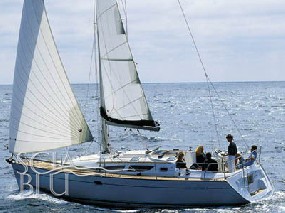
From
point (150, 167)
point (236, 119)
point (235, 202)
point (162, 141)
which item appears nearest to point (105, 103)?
point (150, 167)

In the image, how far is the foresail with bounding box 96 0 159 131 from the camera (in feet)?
95.8

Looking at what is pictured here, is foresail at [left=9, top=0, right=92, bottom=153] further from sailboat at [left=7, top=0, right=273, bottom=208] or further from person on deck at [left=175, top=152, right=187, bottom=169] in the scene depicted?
person on deck at [left=175, top=152, right=187, bottom=169]

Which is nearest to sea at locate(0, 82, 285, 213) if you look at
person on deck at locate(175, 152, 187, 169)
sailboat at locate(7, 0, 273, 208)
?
sailboat at locate(7, 0, 273, 208)

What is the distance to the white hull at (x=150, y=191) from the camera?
1053 inches

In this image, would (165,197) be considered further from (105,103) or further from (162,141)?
(162,141)

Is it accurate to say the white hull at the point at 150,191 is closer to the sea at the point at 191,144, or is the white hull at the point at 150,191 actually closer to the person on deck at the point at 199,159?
the sea at the point at 191,144

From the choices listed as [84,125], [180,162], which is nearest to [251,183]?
[180,162]

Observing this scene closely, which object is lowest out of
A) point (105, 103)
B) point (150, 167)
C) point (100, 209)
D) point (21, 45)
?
point (100, 209)

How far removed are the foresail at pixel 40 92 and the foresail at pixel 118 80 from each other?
1608 mm

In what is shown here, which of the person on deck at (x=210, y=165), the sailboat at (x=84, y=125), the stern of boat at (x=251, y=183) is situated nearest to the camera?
the stern of boat at (x=251, y=183)

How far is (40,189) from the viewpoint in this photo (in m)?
29.6

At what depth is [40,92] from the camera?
94.5 ft

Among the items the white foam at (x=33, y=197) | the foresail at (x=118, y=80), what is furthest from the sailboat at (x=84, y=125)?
the white foam at (x=33, y=197)

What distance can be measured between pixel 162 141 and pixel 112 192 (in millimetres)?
29875
